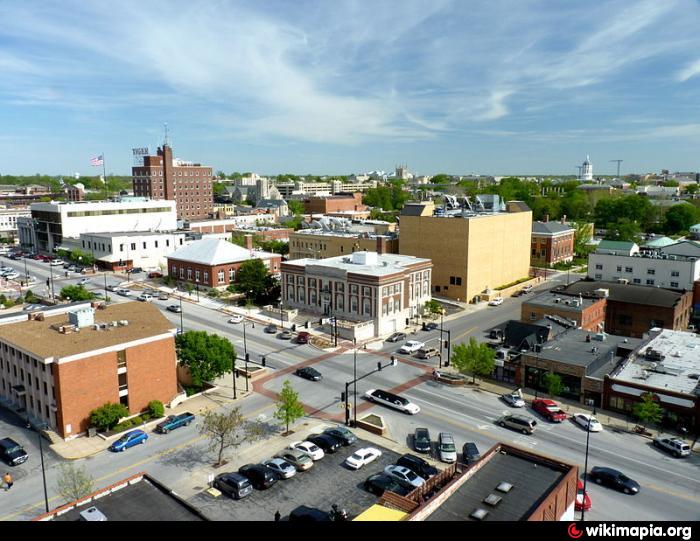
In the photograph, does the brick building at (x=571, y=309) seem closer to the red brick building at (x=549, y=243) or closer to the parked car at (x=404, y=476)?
the parked car at (x=404, y=476)

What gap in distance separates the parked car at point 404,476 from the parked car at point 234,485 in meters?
8.46

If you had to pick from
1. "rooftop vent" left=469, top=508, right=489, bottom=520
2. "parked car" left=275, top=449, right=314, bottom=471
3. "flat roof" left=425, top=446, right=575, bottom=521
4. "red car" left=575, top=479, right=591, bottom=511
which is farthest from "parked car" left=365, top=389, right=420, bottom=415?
"rooftop vent" left=469, top=508, right=489, bottom=520

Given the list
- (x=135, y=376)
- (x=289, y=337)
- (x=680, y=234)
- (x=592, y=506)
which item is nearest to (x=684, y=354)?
(x=592, y=506)

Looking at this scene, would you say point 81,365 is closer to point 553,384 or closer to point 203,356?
point 203,356

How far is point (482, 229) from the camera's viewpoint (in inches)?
3376

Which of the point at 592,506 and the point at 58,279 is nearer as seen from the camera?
the point at 592,506

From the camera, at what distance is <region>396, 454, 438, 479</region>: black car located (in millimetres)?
34000

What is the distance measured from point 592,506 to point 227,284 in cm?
6958

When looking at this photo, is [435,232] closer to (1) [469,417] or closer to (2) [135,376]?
(1) [469,417]

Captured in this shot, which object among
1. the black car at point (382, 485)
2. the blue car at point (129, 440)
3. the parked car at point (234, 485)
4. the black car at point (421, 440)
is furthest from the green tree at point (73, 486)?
the black car at point (421, 440)

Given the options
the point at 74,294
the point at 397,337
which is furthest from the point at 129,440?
the point at 74,294

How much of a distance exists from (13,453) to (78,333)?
10802mm

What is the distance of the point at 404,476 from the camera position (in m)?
32.8
